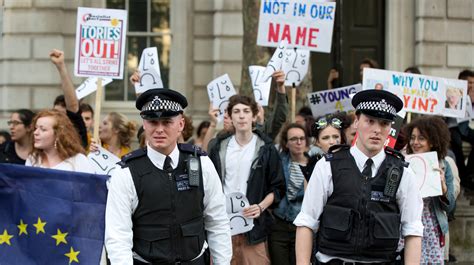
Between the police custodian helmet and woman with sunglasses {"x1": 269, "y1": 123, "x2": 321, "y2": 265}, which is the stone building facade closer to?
woman with sunglasses {"x1": 269, "y1": 123, "x2": 321, "y2": 265}

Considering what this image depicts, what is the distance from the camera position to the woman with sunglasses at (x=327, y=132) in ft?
26.1

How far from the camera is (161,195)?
18.0 feet

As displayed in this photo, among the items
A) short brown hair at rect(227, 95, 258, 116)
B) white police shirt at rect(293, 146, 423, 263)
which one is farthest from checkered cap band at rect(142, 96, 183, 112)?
short brown hair at rect(227, 95, 258, 116)

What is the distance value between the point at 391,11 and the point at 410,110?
6.90 m

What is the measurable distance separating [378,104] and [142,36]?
35.3 ft

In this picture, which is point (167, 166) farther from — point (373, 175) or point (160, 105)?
point (373, 175)

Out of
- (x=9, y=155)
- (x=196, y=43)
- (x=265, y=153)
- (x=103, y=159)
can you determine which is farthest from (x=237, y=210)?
(x=196, y=43)

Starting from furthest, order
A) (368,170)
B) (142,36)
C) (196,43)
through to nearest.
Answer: (142,36), (196,43), (368,170)

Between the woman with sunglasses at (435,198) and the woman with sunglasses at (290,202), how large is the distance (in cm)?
101

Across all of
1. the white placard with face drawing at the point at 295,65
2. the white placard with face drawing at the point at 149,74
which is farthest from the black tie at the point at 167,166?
the white placard with face drawing at the point at 295,65

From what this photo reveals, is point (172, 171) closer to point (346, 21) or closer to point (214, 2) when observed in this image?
point (214, 2)

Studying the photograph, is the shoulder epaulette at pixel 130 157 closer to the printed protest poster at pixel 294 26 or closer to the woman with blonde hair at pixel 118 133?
the woman with blonde hair at pixel 118 133

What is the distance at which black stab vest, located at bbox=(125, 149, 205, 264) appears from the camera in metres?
5.50

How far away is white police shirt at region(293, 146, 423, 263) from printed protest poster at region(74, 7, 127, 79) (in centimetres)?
424
